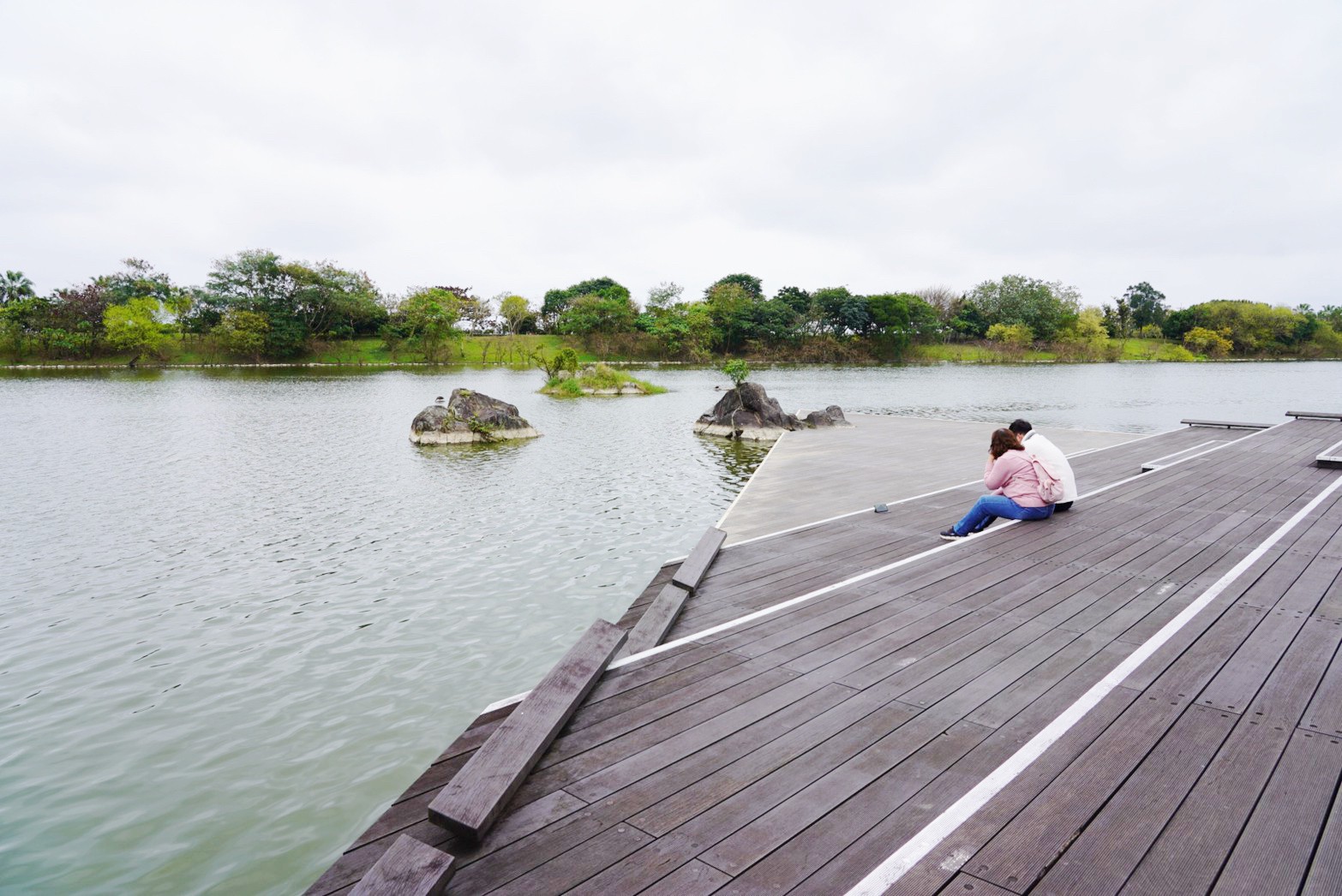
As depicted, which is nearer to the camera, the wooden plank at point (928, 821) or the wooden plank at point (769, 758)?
the wooden plank at point (928, 821)

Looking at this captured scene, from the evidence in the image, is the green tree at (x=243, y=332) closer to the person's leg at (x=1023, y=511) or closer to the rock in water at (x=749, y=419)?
the rock in water at (x=749, y=419)

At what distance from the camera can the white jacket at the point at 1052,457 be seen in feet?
21.5

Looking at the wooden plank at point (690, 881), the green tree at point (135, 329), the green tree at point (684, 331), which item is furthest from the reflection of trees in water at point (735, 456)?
the green tree at point (135, 329)

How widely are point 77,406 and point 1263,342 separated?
103663 mm

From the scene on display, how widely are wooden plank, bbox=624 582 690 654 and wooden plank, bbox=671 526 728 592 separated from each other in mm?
71

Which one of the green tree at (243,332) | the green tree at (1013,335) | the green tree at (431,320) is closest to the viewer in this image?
the green tree at (243,332)

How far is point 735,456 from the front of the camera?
16.0m

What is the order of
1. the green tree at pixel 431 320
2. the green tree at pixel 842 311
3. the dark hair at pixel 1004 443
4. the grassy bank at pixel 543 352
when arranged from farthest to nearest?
1. the green tree at pixel 842 311
2. the green tree at pixel 431 320
3. the grassy bank at pixel 543 352
4. the dark hair at pixel 1004 443

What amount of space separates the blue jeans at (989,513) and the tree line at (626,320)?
56590 millimetres

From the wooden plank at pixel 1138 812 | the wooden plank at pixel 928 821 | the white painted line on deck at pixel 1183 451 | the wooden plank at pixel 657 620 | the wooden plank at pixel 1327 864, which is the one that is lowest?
the wooden plank at pixel 657 620

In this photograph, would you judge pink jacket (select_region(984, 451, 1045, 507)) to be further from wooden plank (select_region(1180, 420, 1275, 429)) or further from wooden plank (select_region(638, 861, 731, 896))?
wooden plank (select_region(1180, 420, 1275, 429))

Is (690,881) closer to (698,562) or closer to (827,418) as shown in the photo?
(698,562)

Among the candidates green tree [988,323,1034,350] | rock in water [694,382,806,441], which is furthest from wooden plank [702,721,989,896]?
green tree [988,323,1034,350]

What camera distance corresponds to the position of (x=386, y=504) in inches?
432
